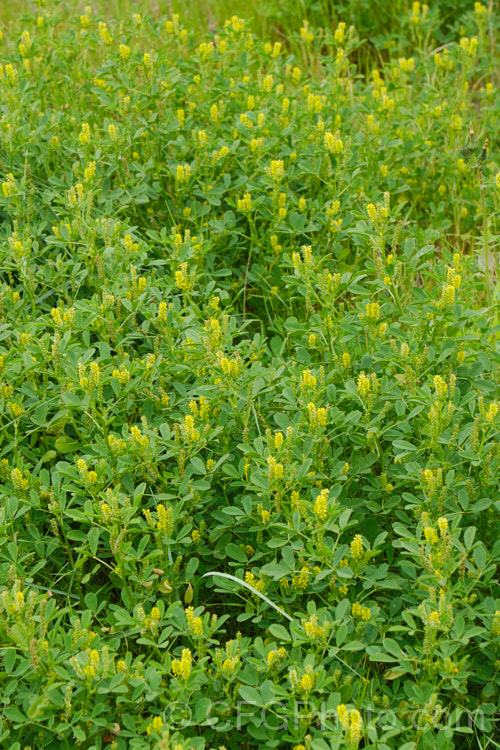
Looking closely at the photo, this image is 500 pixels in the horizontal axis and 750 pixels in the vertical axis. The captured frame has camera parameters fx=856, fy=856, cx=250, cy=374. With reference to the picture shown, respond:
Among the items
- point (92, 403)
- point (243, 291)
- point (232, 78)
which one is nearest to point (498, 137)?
point (232, 78)

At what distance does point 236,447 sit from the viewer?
2428 millimetres

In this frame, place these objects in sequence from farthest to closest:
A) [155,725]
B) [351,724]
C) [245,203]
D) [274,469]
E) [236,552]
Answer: [245,203], [236,552], [274,469], [155,725], [351,724]

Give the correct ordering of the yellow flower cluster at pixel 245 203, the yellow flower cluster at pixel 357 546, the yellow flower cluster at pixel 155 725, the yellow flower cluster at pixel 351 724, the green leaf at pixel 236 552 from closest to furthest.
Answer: the yellow flower cluster at pixel 351 724, the yellow flower cluster at pixel 155 725, the yellow flower cluster at pixel 357 546, the green leaf at pixel 236 552, the yellow flower cluster at pixel 245 203

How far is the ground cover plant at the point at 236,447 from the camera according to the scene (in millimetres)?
1905

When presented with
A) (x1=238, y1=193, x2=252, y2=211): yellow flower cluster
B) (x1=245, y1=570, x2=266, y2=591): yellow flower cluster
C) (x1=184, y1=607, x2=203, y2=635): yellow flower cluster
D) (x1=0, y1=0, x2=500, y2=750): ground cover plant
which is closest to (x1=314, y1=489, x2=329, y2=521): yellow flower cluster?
(x1=0, y1=0, x2=500, y2=750): ground cover plant

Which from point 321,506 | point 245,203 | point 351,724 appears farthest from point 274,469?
point 245,203

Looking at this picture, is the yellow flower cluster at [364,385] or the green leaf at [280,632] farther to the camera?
the yellow flower cluster at [364,385]

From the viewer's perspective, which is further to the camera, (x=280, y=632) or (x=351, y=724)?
(x=280, y=632)

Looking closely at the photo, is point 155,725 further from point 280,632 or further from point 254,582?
point 254,582

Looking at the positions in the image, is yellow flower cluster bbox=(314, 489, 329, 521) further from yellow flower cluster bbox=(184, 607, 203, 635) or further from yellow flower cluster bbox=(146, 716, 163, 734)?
yellow flower cluster bbox=(146, 716, 163, 734)

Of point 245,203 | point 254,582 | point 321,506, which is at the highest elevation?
point 245,203

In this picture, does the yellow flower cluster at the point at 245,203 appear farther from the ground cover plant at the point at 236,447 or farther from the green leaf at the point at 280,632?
the green leaf at the point at 280,632

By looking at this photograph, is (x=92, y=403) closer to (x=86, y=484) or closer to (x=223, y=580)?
(x=86, y=484)

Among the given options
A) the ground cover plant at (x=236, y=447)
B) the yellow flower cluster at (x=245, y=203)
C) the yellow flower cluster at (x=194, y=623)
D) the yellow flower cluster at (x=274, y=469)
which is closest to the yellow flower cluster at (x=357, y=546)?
the ground cover plant at (x=236, y=447)
